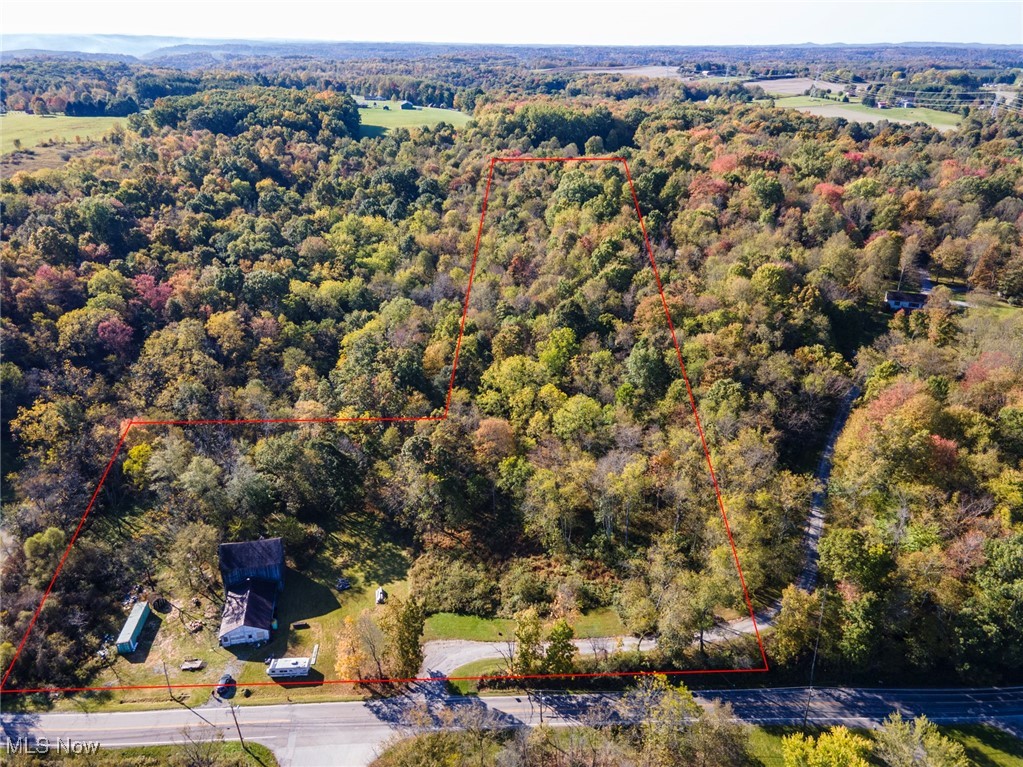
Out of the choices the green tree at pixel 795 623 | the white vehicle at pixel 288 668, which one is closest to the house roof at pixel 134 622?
the white vehicle at pixel 288 668

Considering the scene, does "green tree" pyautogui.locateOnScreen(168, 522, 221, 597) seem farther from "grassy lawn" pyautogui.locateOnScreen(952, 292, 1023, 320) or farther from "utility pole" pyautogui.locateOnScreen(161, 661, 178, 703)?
"grassy lawn" pyautogui.locateOnScreen(952, 292, 1023, 320)

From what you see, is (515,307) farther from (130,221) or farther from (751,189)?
(130,221)

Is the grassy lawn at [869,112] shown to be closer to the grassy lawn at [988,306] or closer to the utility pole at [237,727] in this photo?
the grassy lawn at [988,306]

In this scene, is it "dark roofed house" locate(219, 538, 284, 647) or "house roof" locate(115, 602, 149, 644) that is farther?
"dark roofed house" locate(219, 538, 284, 647)

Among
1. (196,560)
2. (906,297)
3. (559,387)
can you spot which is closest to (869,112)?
(906,297)

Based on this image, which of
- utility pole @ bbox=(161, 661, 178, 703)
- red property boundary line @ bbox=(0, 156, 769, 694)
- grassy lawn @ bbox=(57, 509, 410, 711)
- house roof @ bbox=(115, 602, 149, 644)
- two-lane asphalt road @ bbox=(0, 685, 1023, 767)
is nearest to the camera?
two-lane asphalt road @ bbox=(0, 685, 1023, 767)

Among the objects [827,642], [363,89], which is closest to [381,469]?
[827,642]

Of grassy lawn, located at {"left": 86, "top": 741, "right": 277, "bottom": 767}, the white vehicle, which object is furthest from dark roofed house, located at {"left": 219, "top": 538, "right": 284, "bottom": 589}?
grassy lawn, located at {"left": 86, "top": 741, "right": 277, "bottom": 767}
